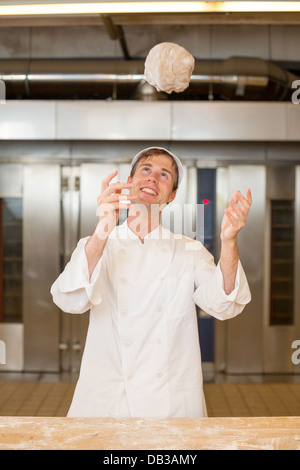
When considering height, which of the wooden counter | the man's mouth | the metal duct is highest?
the metal duct

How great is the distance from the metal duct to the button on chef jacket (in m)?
1.90

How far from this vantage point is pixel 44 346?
10.7ft

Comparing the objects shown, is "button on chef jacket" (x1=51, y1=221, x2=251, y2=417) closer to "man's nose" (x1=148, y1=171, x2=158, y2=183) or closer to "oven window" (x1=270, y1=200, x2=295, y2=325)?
"man's nose" (x1=148, y1=171, x2=158, y2=183)

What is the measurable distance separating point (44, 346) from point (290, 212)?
1898 mm

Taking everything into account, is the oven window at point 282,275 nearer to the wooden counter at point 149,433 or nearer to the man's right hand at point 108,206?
the wooden counter at point 149,433

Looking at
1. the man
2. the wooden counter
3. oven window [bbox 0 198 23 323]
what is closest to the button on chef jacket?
the man

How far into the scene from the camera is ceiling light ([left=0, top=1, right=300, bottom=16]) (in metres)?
1.15

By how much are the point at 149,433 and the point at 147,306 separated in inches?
12.5

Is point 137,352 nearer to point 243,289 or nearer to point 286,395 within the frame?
point 243,289

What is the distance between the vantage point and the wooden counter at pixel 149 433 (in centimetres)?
98

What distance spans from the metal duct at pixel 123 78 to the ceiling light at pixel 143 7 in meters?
→ 1.79

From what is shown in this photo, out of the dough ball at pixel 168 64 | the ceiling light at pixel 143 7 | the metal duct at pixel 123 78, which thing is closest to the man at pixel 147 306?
the dough ball at pixel 168 64

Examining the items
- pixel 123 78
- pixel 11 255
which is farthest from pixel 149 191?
pixel 11 255

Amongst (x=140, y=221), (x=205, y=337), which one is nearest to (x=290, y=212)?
(x=205, y=337)
